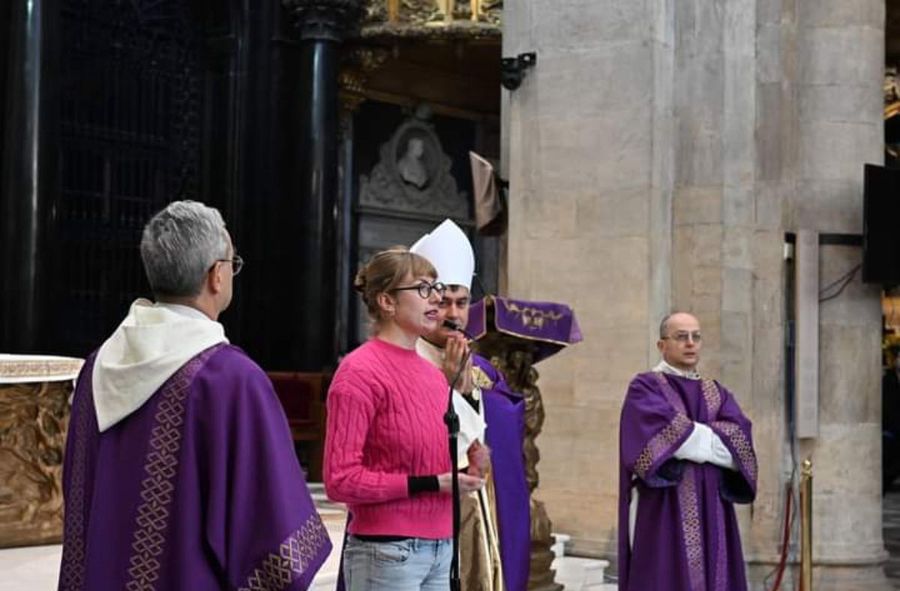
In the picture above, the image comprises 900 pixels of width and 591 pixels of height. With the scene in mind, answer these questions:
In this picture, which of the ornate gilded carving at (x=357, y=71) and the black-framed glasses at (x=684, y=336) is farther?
the ornate gilded carving at (x=357, y=71)

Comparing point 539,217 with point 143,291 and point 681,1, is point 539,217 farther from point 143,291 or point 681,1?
point 143,291

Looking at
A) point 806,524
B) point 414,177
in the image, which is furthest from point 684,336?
point 414,177

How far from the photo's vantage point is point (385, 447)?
3684mm

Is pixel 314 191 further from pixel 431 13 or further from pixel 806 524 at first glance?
pixel 806 524

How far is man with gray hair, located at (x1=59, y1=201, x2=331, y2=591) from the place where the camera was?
2916mm

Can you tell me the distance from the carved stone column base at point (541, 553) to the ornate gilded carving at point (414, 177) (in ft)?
27.2

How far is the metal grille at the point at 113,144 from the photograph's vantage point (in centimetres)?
1329

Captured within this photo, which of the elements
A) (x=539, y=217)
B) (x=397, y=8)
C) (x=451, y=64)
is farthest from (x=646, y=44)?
(x=451, y=64)

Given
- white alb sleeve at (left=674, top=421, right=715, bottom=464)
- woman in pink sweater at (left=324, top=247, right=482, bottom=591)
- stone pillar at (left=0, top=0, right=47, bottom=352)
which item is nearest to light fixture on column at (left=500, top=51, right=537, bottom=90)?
white alb sleeve at (left=674, top=421, right=715, bottom=464)

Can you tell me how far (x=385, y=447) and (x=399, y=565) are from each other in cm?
29

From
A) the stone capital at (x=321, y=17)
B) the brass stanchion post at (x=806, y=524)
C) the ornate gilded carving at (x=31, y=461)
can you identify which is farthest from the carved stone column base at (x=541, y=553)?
the stone capital at (x=321, y=17)

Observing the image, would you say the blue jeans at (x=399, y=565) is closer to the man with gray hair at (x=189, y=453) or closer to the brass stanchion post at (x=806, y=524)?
the man with gray hair at (x=189, y=453)

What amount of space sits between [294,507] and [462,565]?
1818 millimetres

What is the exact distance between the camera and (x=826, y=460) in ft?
30.8
